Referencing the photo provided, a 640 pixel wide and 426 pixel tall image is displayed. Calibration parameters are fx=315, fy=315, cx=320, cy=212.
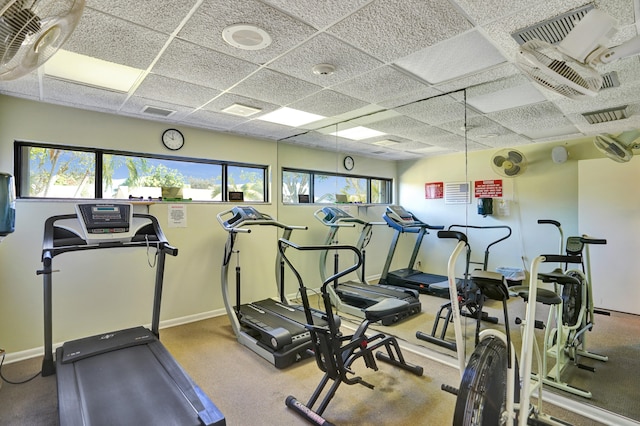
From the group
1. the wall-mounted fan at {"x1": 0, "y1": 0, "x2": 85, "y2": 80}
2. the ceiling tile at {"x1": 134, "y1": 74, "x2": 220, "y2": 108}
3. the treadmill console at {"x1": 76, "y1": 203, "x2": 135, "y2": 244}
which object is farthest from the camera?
the ceiling tile at {"x1": 134, "y1": 74, "x2": 220, "y2": 108}

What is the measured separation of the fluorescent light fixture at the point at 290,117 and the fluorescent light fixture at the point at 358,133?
581 mm

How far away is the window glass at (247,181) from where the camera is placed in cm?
457

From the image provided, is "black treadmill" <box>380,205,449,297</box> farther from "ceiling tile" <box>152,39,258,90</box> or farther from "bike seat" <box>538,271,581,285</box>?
"ceiling tile" <box>152,39,258,90</box>

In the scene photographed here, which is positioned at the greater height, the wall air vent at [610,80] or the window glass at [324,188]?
the wall air vent at [610,80]

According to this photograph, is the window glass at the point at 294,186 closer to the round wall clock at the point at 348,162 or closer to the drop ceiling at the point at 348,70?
the round wall clock at the point at 348,162

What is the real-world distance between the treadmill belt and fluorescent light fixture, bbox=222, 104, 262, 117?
245cm

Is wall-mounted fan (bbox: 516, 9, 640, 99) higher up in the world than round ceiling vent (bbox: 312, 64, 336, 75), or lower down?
lower down

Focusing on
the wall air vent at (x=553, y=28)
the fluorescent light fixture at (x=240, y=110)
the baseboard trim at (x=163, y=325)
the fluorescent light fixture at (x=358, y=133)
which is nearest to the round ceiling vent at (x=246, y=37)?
the fluorescent light fixture at (x=240, y=110)

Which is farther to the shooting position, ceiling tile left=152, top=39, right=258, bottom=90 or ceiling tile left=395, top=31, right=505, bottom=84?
ceiling tile left=152, top=39, right=258, bottom=90

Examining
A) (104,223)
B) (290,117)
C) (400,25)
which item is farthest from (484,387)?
(290,117)

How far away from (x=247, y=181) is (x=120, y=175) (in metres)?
1.63

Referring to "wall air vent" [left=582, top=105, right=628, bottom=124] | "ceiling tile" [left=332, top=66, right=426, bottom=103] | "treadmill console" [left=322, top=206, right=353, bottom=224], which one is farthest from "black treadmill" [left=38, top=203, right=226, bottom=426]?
"wall air vent" [left=582, top=105, right=628, bottom=124]

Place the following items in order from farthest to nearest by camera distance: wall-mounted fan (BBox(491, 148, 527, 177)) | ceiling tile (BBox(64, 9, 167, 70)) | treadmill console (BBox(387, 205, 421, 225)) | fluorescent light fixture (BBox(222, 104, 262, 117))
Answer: treadmill console (BBox(387, 205, 421, 225)) < wall-mounted fan (BBox(491, 148, 527, 177)) < fluorescent light fixture (BBox(222, 104, 262, 117)) < ceiling tile (BBox(64, 9, 167, 70))

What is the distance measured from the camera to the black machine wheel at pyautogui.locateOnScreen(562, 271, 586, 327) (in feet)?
8.61
